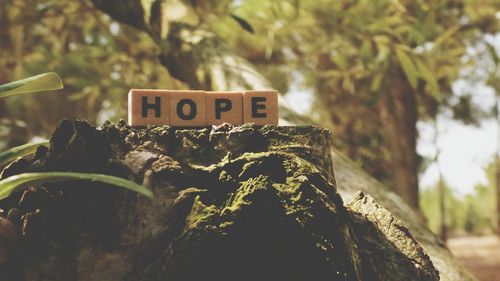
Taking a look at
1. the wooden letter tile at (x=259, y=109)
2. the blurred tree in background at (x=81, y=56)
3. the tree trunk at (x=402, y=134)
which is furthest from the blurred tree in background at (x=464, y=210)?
the wooden letter tile at (x=259, y=109)

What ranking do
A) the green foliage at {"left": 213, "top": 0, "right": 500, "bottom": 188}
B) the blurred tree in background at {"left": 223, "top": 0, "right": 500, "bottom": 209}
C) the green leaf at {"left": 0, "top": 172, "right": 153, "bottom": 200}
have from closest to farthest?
the green leaf at {"left": 0, "top": 172, "right": 153, "bottom": 200}, the blurred tree in background at {"left": 223, "top": 0, "right": 500, "bottom": 209}, the green foliage at {"left": 213, "top": 0, "right": 500, "bottom": 188}

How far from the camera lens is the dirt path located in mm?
4617

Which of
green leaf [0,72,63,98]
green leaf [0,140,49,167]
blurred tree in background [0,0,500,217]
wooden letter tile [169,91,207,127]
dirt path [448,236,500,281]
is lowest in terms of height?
dirt path [448,236,500,281]

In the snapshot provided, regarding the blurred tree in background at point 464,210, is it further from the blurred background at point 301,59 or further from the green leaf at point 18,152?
the green leaf at point 18,152

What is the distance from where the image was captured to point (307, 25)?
2.99 meters

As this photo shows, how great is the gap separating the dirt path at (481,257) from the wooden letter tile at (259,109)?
3.47 meters

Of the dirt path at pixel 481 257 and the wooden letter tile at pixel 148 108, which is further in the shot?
the dirt path at pixel 481 257

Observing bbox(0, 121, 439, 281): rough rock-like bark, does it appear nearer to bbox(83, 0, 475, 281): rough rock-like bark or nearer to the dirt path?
bbox(83, 0, 475, 281): rough rock-like bark

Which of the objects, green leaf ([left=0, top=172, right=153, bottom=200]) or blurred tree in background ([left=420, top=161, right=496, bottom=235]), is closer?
green leaf ([left=0, top=172, right=153, bottom=200])

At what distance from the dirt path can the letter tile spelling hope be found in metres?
3.48

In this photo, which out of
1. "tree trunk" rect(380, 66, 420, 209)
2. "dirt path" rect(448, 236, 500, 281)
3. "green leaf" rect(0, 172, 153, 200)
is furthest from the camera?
"dirt path" rect(448, 236, 500, 281)

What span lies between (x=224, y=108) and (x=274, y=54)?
403 centimetres

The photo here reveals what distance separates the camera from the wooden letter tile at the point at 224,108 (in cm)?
103

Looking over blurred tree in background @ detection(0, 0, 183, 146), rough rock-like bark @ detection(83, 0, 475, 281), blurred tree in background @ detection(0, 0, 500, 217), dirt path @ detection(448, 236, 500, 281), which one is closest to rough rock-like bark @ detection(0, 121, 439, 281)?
rough rock-like bark @ detection(83, 0, 475, 281)
